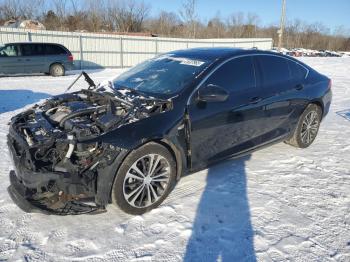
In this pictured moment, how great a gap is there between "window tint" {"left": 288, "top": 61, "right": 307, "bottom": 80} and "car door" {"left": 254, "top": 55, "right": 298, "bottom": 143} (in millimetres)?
118

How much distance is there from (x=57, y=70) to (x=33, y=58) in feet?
3.97

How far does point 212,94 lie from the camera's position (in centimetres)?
376

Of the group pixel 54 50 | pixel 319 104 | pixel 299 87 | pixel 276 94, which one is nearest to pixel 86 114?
pixel 276 94

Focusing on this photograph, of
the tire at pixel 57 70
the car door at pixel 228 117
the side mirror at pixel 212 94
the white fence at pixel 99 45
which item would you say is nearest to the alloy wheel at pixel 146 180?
the car door at pixel 228 117

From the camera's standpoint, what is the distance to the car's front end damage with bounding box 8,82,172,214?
310 centimetres

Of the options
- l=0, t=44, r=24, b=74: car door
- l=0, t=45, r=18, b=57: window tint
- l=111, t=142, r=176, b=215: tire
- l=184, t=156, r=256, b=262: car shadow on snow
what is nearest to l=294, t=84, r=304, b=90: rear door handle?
l=184, t=156, r=256, b=262: car shadow on snow

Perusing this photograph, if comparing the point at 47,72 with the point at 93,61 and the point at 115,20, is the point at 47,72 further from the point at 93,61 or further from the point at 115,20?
the point at 115,20

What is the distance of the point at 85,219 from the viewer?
345 centimetres

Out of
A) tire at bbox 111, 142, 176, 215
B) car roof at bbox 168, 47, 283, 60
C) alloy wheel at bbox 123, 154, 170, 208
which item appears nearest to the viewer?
tire at bbox 111, 142, 176, 215

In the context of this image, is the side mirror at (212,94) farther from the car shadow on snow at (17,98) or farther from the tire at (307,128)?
the car shadow on snow at (17,98)

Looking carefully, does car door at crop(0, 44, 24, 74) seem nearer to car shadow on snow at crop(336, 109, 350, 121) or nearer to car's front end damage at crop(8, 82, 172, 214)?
car's front end damage at crop(8, 82, 172, 214)

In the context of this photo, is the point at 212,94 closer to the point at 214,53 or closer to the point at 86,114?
the point at 214,53

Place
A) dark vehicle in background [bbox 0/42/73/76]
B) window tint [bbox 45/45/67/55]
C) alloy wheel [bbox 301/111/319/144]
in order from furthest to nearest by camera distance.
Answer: window tint [bbox 45/45/67/55], dark vehicle in background [bbox 0/42/73/76], alloy wheel [bbox 301/111/319/144]

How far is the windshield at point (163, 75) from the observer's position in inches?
157
